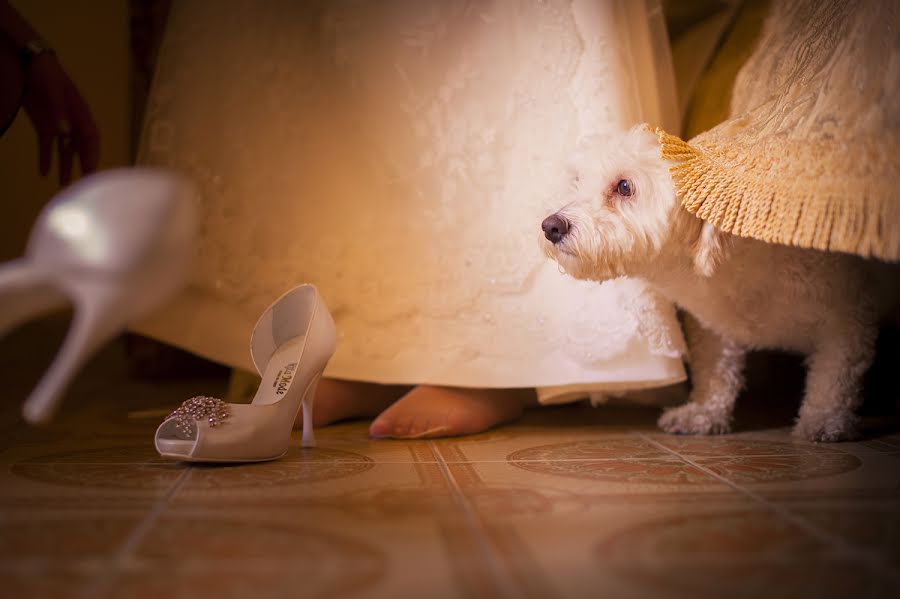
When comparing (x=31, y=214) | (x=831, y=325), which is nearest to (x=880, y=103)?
(x=831, y=325)

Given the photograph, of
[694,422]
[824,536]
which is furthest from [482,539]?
[694,422]

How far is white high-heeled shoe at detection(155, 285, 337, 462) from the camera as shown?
1.03 meters

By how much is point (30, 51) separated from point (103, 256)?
764 mm

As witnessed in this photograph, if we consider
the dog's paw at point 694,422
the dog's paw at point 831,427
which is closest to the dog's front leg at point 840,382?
the dog's paw at point 831,427

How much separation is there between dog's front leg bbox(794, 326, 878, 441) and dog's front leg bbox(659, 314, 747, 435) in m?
0.13

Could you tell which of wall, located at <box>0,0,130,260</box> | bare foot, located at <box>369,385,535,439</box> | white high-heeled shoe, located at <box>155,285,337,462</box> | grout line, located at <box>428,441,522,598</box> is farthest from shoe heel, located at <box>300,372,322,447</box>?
wall, located at <box>0,0,130,260</box>

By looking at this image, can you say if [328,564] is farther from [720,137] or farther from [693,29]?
[693,29]

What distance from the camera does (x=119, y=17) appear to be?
117 inches

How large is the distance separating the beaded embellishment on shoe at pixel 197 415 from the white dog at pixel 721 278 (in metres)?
0.50

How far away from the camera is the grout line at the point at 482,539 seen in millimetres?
624

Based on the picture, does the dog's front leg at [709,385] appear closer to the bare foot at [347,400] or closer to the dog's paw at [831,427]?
the dog's paw at [831,427]

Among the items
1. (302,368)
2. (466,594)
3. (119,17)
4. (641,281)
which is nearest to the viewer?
(466,594)

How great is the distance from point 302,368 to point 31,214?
150 centimetres

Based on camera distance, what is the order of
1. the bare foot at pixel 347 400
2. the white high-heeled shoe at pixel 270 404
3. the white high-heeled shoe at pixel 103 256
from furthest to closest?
1. the bare foot at pixel 347 400
2. the white high-heeled shoe at pixel 270 404
3. the white high-heeled shoe at pixel 103 256
